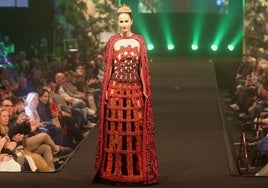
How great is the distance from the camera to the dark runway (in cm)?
698

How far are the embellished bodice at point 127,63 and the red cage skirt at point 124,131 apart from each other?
0.16 feet

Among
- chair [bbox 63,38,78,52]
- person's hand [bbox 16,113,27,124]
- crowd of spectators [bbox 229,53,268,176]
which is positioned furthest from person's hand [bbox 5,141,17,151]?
chair [bbox 63,38,78,52]

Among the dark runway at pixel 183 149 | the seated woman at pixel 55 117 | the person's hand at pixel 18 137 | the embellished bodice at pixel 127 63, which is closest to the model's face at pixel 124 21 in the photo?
the embellished bodice at pixel 127 63

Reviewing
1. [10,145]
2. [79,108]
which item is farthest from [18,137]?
[79,108]

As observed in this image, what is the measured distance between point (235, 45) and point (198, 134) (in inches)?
561

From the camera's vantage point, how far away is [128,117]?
21.7ft

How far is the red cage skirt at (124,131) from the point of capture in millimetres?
6613

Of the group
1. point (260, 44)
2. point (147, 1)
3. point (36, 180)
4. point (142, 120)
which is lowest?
point (36, 180)

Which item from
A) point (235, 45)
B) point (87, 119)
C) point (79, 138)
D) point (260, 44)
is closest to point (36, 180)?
point (79, 138)

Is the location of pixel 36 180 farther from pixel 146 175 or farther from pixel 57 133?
pixel 57 133

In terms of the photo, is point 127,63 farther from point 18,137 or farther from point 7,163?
point 18,137

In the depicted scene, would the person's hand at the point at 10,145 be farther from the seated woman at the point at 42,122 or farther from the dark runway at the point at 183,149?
the seated woman at the point at 42,122

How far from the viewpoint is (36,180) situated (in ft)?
22.9

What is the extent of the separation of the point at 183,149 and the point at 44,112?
176 cm
